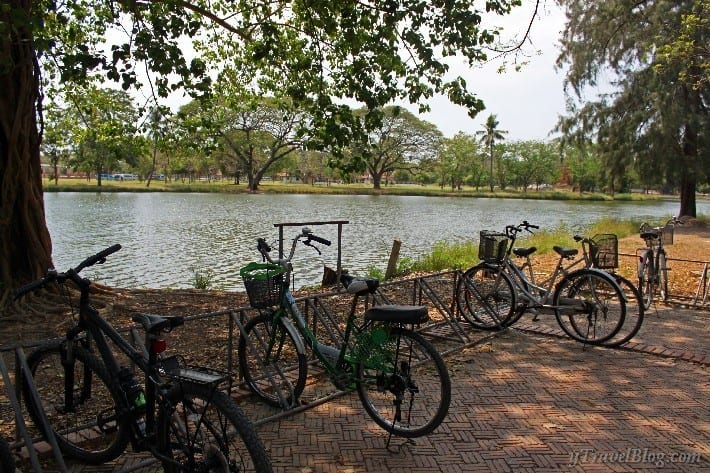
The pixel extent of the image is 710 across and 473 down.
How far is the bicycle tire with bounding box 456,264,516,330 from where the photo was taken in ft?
21.1

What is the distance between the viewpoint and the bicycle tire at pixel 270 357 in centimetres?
413

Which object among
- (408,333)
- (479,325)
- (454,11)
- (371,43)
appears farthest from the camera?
(371,43)

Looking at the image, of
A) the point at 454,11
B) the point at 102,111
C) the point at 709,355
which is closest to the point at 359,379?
the point at 709,355

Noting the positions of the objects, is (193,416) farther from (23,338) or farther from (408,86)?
(408,86)

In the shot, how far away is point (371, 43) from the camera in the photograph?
868 centimetres

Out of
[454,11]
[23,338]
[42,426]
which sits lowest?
[23,338]

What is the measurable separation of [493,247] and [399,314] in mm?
3378

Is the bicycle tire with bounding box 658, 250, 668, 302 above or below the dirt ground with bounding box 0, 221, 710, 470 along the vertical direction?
above

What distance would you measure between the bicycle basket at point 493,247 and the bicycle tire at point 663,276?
9.38 ft

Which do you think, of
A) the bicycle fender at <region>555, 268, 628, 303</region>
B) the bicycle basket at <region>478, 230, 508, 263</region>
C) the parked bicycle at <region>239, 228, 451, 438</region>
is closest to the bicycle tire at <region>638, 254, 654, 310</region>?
the bicycle fender at <region>555, 268, 628, 303</region>

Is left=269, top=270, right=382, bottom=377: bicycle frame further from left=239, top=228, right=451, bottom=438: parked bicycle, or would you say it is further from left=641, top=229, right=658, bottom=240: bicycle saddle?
left=641, top=229, right=658, bottom=240: bicycle saddle

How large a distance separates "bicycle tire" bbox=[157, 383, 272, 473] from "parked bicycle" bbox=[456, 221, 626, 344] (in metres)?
4.20

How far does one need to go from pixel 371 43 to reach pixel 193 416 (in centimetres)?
717

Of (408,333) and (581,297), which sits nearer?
(408,333)
